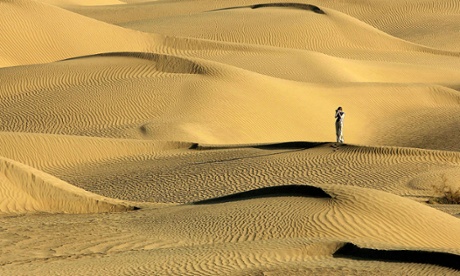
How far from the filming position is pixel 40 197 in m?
16.8

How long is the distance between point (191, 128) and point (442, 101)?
9650 millimetres

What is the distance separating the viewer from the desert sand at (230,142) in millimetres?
12242

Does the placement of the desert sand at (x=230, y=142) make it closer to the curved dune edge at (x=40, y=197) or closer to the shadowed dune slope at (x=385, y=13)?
the curved dune edge at (x=40, y=197)

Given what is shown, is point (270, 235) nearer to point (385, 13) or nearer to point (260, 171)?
point (260, 171)

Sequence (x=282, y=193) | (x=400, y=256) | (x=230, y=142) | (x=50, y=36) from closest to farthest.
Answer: (x=400, y=256)
(x=282, y=193)
(x=230, y=142)
(x=50, y=36)

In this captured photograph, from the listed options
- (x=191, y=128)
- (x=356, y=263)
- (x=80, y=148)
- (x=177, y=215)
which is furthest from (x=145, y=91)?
(x=356, y=263)

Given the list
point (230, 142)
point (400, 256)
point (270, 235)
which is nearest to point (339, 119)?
point (230, 142)

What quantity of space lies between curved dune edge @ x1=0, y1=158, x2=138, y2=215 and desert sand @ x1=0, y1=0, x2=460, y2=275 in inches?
1.4

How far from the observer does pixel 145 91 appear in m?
30.7

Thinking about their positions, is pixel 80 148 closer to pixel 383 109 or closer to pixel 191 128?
pixel 191 128

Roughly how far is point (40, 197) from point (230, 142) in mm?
11407

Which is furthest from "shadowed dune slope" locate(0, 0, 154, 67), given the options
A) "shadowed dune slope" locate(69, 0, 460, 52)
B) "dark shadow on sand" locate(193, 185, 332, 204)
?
"dark shadow on sand" locate(193, 185, 332, 204)

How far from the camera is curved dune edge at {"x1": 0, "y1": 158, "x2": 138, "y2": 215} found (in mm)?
16406

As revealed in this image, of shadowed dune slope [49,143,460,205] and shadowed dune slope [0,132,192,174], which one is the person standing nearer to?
shadowed dune slope [49,143,460,205]
